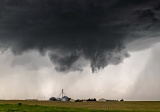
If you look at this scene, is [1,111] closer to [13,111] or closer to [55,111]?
[13,111]

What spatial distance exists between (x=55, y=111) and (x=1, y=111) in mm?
9739

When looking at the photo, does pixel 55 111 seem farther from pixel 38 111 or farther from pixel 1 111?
pixel 1 111

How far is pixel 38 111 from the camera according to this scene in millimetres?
53625

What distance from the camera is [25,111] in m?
52.2

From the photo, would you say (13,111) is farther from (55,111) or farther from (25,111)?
(55,111)

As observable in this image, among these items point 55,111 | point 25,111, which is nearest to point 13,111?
point 25,111

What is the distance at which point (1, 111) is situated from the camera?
49469 millimetres

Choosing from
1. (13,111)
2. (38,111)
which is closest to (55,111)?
(38,111)

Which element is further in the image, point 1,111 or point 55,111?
point 55,111

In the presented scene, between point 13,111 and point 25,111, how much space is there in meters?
2.10

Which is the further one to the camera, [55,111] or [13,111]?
[55,111]

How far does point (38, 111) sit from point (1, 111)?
6.81 metres

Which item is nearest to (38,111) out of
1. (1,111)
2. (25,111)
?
(25,111)

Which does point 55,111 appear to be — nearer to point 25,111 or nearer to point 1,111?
point 25,111
